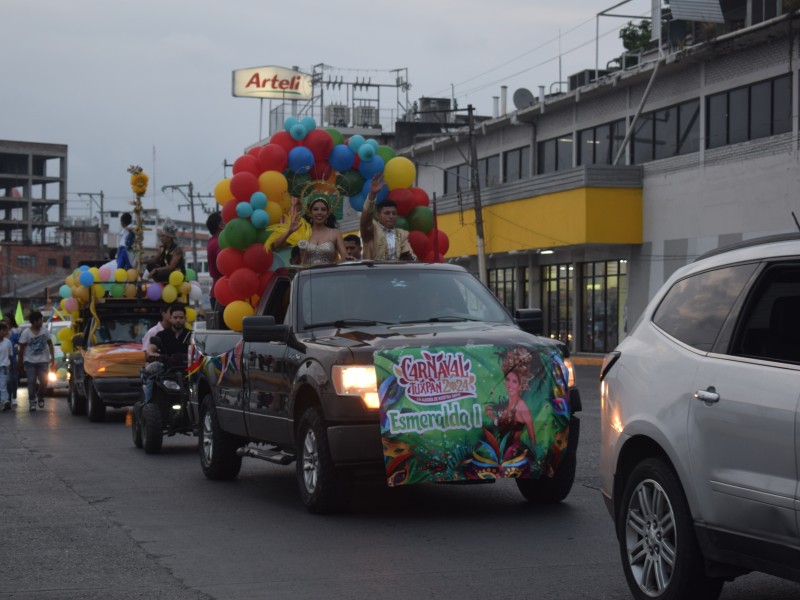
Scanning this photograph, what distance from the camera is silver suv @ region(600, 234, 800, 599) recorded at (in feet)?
19.0

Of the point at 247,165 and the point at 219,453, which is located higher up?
the point at 247,165

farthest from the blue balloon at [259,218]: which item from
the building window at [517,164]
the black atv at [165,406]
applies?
the building window at [517,164]

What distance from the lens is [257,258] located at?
15117 millimetres

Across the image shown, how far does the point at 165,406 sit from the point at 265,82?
274ft

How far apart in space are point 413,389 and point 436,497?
2168 mm

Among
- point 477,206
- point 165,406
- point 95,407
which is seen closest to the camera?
point 165,406

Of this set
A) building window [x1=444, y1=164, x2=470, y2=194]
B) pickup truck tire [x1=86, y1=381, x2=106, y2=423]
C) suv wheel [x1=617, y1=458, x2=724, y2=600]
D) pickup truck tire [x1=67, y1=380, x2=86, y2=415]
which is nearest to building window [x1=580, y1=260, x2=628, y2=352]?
building window [x1=444, y1=164, x2=470, y2=194]

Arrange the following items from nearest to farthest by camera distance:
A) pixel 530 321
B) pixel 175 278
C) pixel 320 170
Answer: pixel 530 321, pixel 320 170, pixel 175 278

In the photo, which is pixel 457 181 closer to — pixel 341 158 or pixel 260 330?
pixel 341 158

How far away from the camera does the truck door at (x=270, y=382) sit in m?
11.3

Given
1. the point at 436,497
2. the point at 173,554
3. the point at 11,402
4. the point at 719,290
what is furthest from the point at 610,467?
the point at 11,402

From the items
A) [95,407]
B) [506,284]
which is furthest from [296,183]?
[506,284]

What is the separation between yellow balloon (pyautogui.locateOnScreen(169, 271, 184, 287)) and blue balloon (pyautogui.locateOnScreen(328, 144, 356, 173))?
8116 millimetres

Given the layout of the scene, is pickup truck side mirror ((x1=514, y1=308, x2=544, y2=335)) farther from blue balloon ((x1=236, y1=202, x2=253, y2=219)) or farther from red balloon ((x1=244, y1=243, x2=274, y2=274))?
blue balloon ((x1=236, y1=202, x2=253, y2=219))
